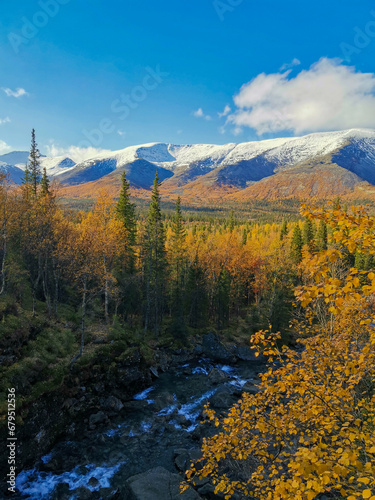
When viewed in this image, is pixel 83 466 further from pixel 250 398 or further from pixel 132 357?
pixel 250 398

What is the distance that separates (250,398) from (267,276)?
4068 centimetres

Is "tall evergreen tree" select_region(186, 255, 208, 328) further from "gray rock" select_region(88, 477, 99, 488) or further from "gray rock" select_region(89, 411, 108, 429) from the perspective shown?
"gray rock" select_region(88, 477, 99, 488)

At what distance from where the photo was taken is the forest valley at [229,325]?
14.5 ft

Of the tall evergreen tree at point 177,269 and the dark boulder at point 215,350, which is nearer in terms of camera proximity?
→ the dark boulder at point 215,350

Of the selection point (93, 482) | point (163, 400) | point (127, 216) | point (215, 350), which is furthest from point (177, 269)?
point (93, 482)

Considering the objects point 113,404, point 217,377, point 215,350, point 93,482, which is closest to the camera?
point 93,482

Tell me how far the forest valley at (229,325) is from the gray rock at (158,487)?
4.76ft

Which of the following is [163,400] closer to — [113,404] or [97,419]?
[113,404]

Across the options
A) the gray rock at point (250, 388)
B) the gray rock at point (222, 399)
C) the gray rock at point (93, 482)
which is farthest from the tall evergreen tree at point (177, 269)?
the gray rock at point (93, 482)

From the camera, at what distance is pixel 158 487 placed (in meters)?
11.9

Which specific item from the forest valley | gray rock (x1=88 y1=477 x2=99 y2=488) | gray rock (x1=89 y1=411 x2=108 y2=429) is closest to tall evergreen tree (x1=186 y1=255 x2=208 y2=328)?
the forest valley

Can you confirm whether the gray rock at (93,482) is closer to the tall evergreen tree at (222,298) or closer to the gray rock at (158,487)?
the gray rock at (158,487)

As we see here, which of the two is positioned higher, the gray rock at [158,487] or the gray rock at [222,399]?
the gray rock at [158,487]

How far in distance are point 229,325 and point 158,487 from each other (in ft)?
110
